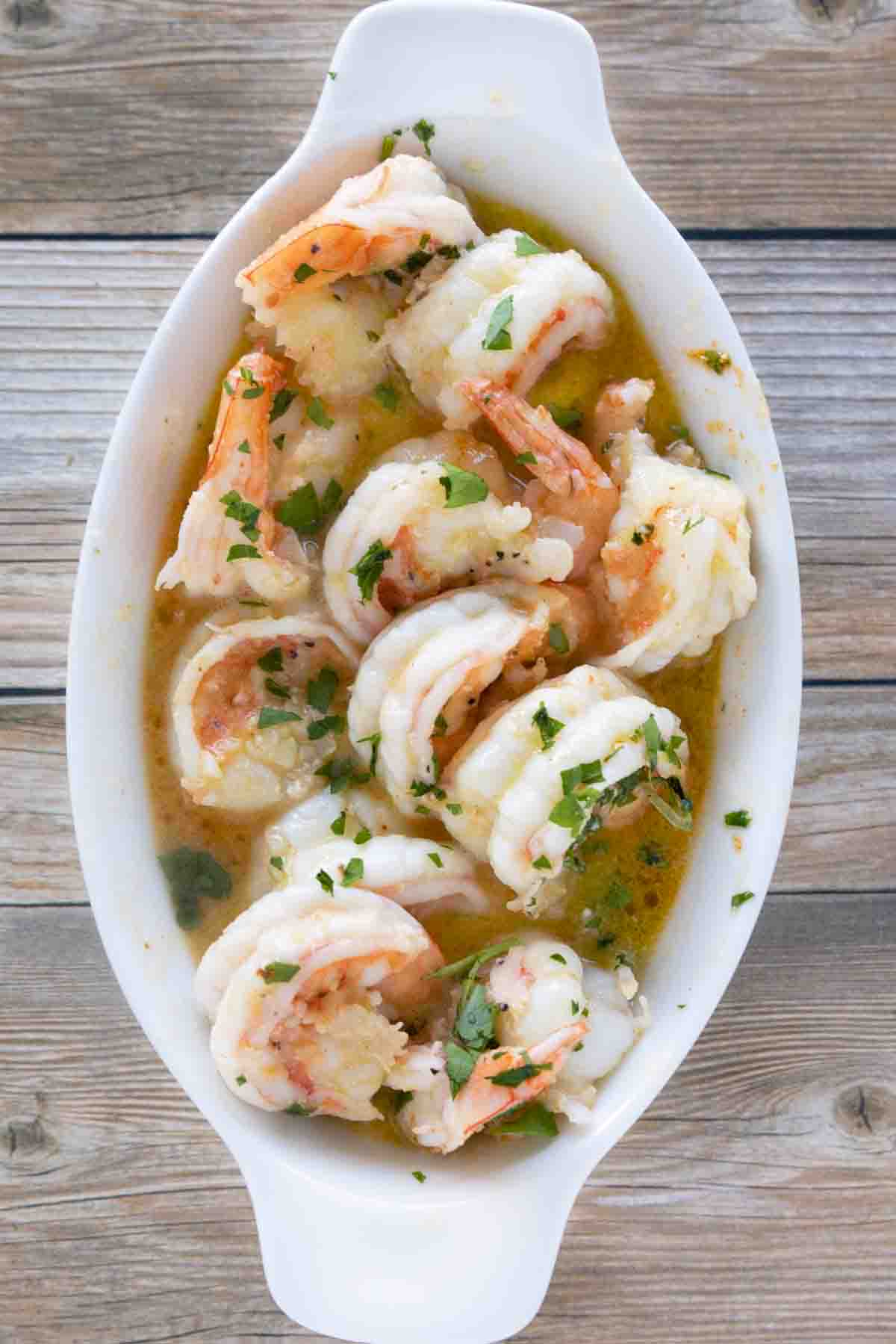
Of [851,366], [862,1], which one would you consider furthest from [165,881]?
[862,1]

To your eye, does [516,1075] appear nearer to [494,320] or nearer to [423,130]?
[494,320]

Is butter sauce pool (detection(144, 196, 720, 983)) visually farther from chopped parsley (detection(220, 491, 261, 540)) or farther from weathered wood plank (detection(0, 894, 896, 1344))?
weathered wood plank (detection(0, 894, 896, 1344))

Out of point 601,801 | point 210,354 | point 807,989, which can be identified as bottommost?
point 807,989

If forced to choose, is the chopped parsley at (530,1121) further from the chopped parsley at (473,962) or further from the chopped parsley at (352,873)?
the chopped parsley at (352,873)

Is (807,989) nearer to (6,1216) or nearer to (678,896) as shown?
(678,896)

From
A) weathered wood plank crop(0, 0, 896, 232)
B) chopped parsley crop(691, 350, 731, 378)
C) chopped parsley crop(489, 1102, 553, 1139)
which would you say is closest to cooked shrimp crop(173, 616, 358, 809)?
chopped parsley crop(489, 1102, 553, 1139)
